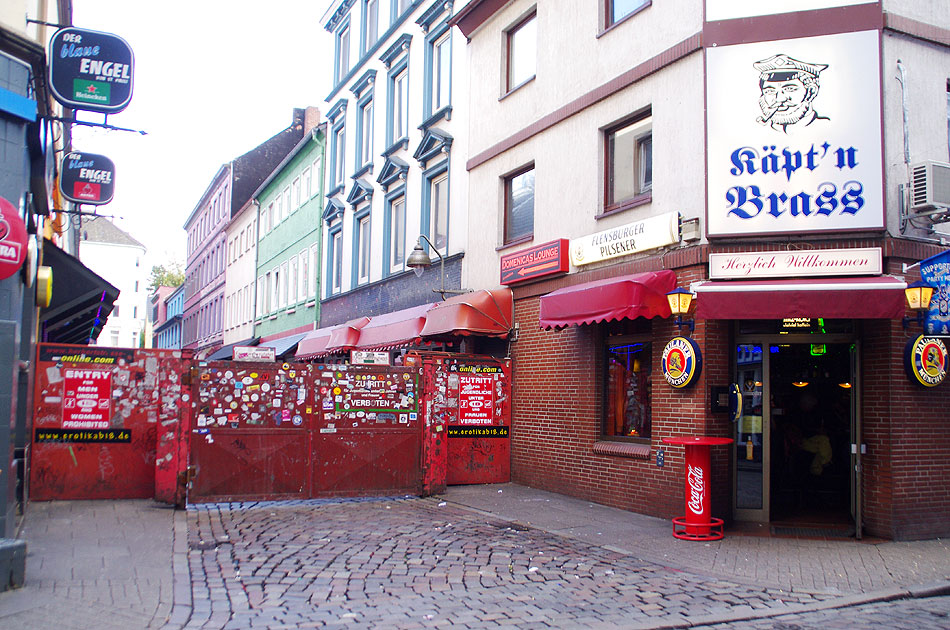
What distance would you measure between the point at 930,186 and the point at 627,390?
15.4 feet

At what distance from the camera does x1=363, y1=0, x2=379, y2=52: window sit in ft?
78.9

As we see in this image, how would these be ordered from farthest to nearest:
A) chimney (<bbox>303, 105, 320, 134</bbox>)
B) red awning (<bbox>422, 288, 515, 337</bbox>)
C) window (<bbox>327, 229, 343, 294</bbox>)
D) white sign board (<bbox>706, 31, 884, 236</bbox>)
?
chimney (<bbox>303, 105, 320, 134</bbox>) → window (<bbox>327, 229, 343, 294</bbox>) → red awning (<bbox>422, 288, 515, 337</bbox>) → white sign board (<bbox>706, 31, 884, 236</bbox>)

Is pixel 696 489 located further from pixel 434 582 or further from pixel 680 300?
pixel 434 582

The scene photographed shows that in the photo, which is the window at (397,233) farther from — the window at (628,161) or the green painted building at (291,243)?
the window at (628,161)

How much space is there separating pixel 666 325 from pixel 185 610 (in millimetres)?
6965

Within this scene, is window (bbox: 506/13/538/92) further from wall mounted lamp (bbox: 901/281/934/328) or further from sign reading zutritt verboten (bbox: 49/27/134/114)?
wall mounted lamp (bbox: 901/281/934/328)

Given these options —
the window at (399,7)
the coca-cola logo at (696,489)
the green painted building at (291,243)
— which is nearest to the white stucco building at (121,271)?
the green painted building at (291,243)

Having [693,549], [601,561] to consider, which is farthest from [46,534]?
[693,549]

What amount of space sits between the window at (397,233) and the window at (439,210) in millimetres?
1817

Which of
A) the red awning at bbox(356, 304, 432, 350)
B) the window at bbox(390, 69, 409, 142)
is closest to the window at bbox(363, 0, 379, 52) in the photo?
the window at bbox(390, 69, 409, 142)

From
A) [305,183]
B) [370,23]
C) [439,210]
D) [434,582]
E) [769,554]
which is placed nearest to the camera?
[434,582]

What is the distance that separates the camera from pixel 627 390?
39.7 ft

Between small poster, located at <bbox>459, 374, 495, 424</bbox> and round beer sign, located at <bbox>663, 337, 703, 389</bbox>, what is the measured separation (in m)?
4.16

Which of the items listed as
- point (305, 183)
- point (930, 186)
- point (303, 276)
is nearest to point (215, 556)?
point (930, 186)
